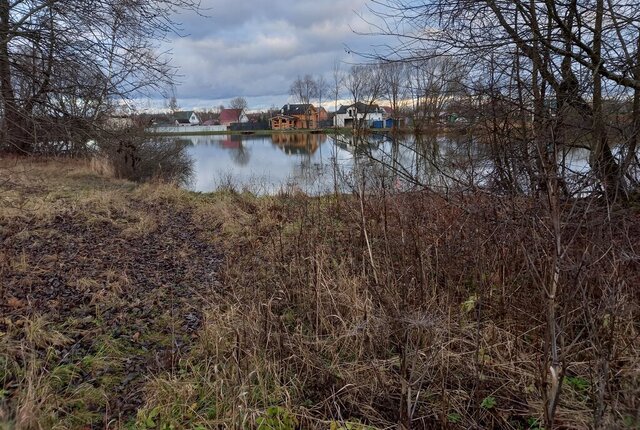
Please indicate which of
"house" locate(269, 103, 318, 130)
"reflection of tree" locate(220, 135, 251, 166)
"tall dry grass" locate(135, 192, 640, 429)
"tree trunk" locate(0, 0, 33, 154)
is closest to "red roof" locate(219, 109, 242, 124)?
"house" locate(269, 103, 318, 130)

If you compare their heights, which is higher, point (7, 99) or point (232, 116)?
point (232, 116)

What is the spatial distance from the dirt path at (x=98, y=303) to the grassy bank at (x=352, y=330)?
0.07 feet

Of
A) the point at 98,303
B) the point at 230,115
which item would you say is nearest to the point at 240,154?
the point at 98,303

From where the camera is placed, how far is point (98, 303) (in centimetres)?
427

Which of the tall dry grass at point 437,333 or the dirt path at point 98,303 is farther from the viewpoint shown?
the dirt path at point 98,303

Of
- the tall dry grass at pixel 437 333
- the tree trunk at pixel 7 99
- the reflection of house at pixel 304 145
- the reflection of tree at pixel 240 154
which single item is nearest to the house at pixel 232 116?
the reflection of house at pixel 304 145

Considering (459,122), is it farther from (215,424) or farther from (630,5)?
(215,424)

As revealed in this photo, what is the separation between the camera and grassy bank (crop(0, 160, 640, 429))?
7.91ft

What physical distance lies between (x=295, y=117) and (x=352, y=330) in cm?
6140

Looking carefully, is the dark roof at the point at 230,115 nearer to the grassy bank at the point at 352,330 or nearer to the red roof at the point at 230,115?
the red roof at the point at 230,115

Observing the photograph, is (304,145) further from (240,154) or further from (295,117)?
(295,117)

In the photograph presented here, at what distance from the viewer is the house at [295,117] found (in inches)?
1999

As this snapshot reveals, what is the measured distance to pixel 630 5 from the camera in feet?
14.1

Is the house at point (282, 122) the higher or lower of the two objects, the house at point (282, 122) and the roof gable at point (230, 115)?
the lower
